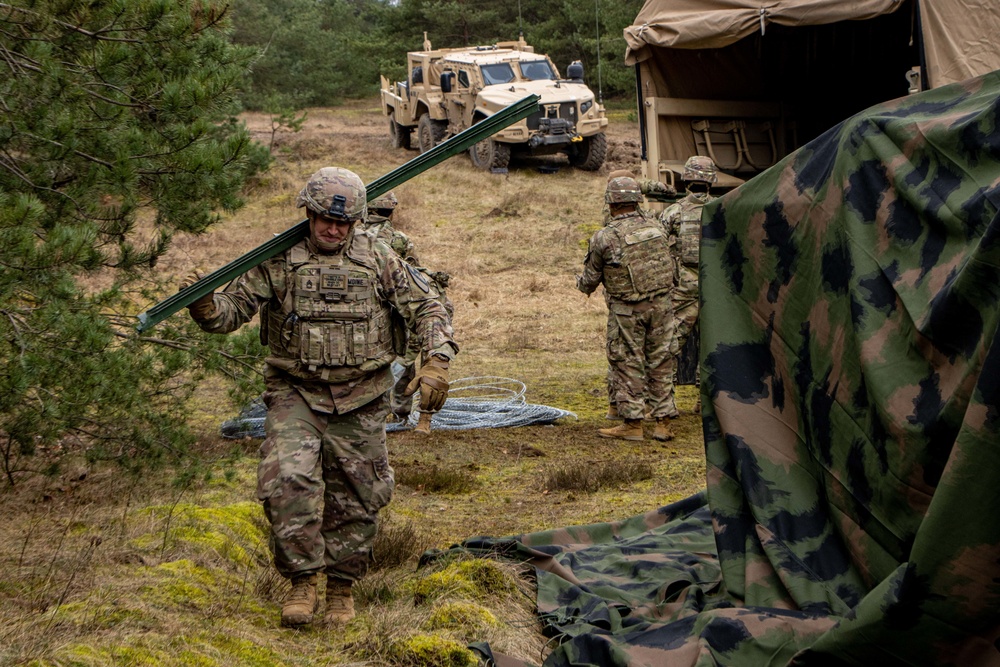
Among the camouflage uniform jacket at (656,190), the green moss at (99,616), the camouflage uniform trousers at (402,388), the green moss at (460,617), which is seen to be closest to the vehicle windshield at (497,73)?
the camouflage uniform jacket at (656,190)

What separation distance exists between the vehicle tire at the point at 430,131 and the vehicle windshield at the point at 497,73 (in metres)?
1.76

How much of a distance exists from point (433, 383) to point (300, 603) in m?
1.04

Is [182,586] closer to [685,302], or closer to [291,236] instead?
[291,236]

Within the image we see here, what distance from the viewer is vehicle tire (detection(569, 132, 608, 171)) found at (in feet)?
72.0

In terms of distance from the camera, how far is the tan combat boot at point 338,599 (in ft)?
16.2

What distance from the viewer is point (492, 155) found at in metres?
22.1

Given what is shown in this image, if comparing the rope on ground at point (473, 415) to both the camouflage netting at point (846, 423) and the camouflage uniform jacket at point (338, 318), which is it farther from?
the camouflage netting at point (846, 423)

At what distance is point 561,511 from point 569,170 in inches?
648

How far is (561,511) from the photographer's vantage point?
6.86 meters

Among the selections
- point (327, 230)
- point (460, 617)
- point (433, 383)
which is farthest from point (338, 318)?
point (460, 617)

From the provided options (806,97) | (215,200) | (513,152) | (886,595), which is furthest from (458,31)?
(886,595)

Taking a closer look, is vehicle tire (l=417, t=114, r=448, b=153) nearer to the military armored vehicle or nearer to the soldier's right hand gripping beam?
the military armored vehicle

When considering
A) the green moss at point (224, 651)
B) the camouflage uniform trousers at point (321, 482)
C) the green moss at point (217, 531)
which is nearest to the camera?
the green moss at point (224, 651)

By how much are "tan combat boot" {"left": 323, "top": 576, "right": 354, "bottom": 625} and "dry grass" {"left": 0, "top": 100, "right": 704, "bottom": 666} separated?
8 centimetres
